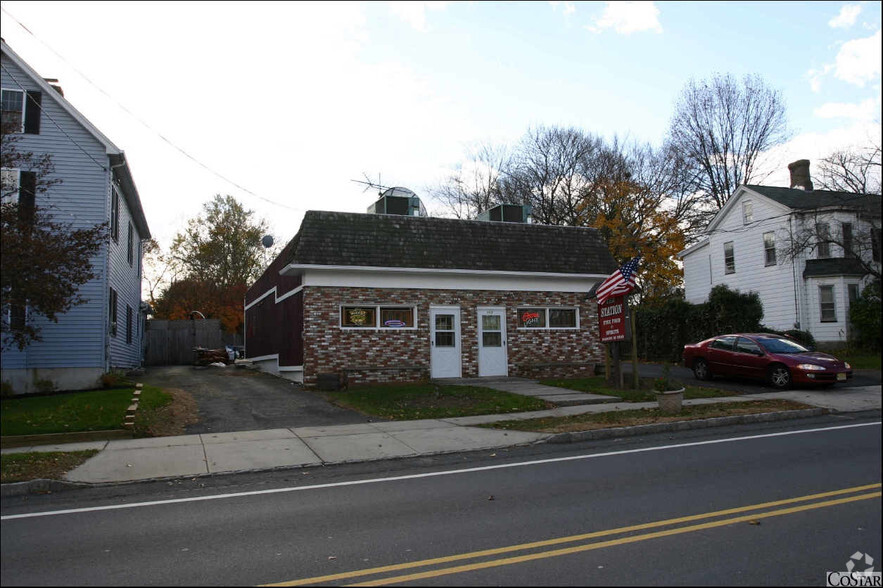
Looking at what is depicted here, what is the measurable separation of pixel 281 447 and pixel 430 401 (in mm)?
5400

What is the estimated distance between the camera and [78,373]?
1716 centimetres

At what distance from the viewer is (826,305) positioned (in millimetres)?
27703

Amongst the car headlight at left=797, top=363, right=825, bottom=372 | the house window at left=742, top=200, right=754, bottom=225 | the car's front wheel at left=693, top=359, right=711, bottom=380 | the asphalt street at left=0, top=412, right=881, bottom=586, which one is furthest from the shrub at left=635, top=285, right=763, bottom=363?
the asphalt street at left=0, top=412, right=881, bottom=586

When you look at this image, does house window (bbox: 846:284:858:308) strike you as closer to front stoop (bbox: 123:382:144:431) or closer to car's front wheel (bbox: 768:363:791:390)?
car's front wheel (bbox: 768:363:791:390)

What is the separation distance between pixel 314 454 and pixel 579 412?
616cm

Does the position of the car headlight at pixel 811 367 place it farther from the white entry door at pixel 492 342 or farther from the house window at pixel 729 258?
the house window at pixel 729 258

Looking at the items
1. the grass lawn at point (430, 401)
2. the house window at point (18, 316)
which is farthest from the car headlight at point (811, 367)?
the house window at point (18, 316)

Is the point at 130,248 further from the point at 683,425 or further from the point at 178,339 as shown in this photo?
the point at 683,425

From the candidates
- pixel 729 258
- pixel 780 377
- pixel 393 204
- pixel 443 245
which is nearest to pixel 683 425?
pixel 780 377

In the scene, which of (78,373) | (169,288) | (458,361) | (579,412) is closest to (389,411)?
(579,412)

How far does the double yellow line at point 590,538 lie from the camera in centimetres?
479

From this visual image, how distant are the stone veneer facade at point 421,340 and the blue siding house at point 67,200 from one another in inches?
222

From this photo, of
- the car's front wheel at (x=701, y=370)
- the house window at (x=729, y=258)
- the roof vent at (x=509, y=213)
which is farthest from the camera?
the house window at (x=729, y=258)

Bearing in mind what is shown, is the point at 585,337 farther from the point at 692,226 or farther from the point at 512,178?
the point at 512,178
